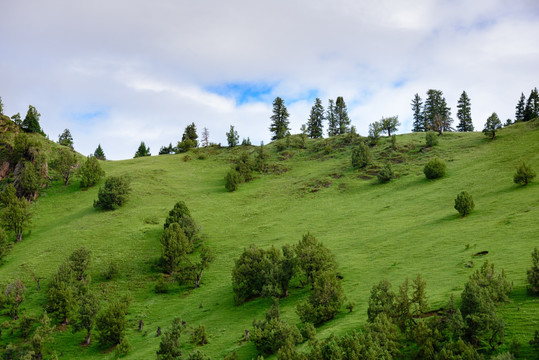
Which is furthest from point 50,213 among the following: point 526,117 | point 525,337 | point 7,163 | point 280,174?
point 526,117

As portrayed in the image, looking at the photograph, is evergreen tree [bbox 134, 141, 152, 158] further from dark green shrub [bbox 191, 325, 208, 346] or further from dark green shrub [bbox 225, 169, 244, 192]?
dark green shrub [bbox 191, 325, 208, 346]

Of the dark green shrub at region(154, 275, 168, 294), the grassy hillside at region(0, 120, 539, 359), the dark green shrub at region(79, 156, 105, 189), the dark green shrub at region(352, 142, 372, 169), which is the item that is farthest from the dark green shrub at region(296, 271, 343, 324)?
the dark green shrub at region(79, 156, 105, 189)

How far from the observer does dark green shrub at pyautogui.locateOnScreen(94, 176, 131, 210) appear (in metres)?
77.9

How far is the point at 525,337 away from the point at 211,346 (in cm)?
2514

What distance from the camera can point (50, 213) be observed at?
256 ft

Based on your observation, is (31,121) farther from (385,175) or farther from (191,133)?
(385,175)

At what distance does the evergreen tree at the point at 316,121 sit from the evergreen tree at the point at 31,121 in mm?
94135

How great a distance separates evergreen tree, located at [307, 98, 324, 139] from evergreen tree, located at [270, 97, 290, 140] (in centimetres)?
979

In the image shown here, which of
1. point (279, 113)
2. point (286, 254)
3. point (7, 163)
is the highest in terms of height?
point (279, 113)

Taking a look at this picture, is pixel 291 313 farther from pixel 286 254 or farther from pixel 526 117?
pixel 526 117

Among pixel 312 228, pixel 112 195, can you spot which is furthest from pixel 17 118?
pixel 312 228

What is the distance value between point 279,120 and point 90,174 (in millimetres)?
76014

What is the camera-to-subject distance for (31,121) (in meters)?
106

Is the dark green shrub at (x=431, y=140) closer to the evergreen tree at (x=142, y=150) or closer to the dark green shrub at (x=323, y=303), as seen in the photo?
the dark green shrub at (x=323, y=303)
